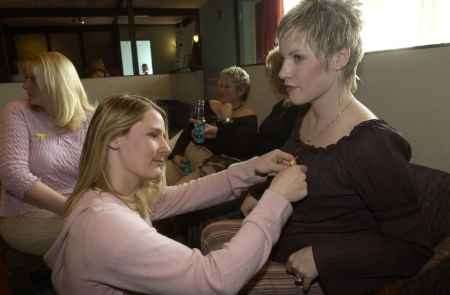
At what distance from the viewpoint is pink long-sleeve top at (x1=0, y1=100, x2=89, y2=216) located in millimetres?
1521

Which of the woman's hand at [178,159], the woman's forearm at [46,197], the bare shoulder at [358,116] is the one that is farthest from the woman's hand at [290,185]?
the woman's hand at [178,159]

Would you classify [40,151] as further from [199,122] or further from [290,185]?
[290,185]

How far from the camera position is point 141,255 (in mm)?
769

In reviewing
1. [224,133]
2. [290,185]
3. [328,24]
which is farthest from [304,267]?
[224,133]

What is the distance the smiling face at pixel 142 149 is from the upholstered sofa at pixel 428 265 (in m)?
0.49

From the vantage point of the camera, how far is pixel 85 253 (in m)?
0.80

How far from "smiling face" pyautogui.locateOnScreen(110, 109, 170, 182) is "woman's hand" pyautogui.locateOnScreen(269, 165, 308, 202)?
0.34 metres

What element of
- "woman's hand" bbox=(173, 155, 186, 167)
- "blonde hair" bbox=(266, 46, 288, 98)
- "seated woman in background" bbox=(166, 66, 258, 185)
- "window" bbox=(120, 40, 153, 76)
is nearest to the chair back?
"blonde hair" bbox=(266, 46, 288, 98)

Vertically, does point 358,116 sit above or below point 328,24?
below

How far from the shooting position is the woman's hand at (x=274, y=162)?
117 cm

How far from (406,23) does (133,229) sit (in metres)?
2.14

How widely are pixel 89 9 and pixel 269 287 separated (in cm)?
952

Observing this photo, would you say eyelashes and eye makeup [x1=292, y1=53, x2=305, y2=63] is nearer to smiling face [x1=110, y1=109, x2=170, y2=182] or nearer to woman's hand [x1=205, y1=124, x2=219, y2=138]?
smiling face [x1=110, y1=109, x2=170, y2=182]

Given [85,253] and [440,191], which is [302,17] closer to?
[440,191]
